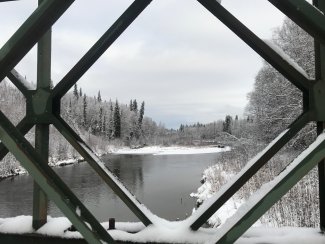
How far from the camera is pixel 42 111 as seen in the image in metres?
2.72

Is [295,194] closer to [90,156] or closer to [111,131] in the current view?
[90,156]

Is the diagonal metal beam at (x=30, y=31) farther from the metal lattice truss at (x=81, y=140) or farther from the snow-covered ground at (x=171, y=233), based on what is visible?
the snow-covered ground at (x=171, y=233)

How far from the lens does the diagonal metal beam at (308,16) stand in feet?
5.50

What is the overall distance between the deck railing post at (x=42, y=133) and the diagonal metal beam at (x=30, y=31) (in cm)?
83

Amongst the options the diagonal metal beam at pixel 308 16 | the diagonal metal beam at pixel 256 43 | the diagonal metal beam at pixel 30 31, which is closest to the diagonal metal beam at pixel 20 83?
the diagonal metal beam at pixel 30 31

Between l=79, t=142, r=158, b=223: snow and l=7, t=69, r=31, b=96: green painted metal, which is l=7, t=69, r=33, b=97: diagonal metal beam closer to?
l=7, t=69, r=31, b=96: green painted metal

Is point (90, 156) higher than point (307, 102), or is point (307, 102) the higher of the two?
point (307, 102)

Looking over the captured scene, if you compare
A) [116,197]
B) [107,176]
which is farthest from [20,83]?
[116,197]

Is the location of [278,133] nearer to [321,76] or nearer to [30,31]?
[321,76]

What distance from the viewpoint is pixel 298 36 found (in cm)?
2128

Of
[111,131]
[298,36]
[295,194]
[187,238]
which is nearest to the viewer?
[187,238]

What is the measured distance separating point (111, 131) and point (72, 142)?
109 m

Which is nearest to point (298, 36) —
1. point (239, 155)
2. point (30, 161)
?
point (239, 155)

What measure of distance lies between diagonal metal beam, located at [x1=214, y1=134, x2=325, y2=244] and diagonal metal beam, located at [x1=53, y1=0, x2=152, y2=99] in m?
1.59
